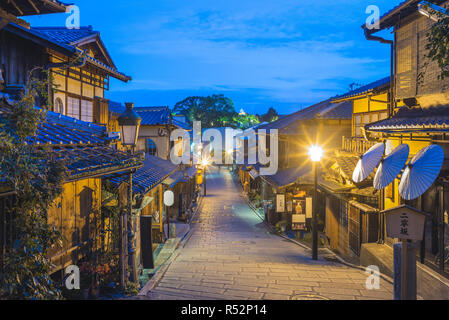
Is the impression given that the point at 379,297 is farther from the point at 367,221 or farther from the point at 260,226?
the point at 260,226

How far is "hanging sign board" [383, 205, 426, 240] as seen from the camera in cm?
708

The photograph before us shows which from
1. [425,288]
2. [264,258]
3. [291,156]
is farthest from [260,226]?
[425,288]

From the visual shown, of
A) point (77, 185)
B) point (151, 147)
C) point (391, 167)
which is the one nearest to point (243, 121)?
point (151, 147)

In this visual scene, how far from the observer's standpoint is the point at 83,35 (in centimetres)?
1476

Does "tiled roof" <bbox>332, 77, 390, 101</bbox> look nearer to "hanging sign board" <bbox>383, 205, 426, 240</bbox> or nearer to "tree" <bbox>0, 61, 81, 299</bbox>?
"hanging sign board" <bbox>383, 205, 426, 240</bbox>

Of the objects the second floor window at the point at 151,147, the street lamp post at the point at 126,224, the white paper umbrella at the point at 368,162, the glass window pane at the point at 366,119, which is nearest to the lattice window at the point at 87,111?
the street lamp post at the point at 126,224

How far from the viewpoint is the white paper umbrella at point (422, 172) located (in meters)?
6.96

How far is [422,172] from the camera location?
721cm

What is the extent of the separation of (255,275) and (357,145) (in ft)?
31.9

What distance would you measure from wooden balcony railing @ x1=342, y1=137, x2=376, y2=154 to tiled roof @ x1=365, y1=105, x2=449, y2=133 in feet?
8.15

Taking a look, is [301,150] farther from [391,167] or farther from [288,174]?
[391,167]

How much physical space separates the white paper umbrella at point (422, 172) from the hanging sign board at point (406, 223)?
33cm

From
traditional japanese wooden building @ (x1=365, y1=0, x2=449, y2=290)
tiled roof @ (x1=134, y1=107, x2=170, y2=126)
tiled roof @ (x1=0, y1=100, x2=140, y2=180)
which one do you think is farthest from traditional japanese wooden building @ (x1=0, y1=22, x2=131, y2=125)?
traditional japanese wooden building @ (x1=365, y1=0, x2=449, y2=290)
